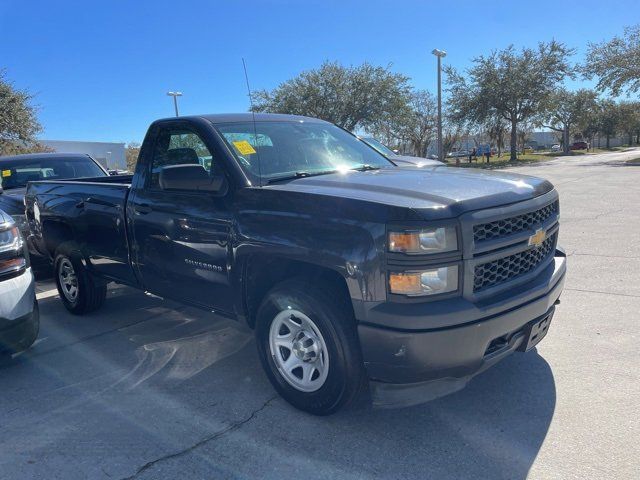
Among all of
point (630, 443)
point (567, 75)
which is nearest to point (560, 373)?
point (630, 443)

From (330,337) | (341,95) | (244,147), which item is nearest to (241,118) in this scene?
(244,147)

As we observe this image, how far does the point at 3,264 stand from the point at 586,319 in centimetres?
482

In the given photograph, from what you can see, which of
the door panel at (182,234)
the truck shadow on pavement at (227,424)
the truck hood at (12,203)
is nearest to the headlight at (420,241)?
the truck shadow on pavement at (227,424)

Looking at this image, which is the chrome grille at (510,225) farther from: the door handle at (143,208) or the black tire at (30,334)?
the black tire at (30,334)

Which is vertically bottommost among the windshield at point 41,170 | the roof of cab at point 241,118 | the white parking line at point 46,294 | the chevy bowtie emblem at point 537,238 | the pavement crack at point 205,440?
the pavement crack at point 205,440

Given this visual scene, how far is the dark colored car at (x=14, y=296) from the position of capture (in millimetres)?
3721

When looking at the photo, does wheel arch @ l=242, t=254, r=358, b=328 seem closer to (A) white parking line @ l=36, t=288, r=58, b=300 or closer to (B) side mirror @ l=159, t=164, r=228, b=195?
(B) side mirror @ l=159, t=164, r=228, b=195

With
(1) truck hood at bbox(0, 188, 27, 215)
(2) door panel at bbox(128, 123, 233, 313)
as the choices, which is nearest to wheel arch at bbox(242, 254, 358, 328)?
(2) door panel at bbox(128, 123, 233, 313)

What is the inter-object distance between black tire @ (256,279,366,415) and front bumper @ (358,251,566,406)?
0.40 feet

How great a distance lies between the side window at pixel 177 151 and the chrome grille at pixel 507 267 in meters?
2.11

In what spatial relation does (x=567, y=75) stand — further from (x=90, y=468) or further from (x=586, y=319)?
(x=90, y=468)

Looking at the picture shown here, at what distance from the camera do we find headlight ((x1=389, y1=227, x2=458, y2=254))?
262cm

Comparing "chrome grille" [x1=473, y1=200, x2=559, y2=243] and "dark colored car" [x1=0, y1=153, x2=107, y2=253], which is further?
"dark colored car" [x1=0, y1=153, x2=107, y2=253]

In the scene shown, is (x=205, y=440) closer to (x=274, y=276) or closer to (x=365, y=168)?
(x=274, y=276)
